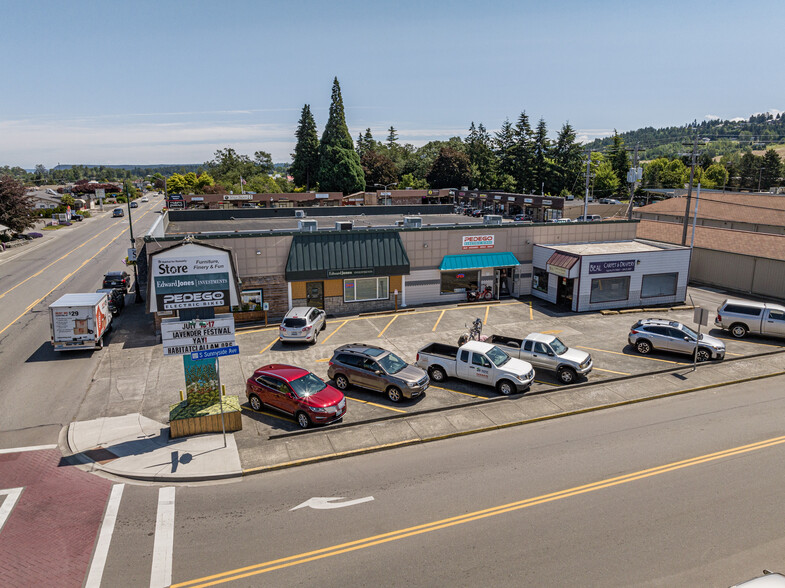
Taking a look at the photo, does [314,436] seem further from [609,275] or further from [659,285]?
[659,285]

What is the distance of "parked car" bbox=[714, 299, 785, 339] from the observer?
26.0 metres

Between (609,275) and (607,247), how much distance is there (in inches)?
143

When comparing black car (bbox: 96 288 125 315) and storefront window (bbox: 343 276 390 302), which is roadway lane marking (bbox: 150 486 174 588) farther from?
black car (bbox: 96 288 125 315)

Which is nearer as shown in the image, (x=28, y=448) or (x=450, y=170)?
(x=28, y=448)

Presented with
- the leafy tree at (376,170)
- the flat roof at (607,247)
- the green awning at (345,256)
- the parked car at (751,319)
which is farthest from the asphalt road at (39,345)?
the leafy tree at (376,170)

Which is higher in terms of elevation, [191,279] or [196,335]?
[191,279]

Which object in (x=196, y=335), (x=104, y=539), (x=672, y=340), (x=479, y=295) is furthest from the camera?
(x=479, y=295)

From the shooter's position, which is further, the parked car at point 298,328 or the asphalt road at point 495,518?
the parked car at point 298,328

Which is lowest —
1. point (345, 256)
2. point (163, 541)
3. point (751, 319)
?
point (163, 541)

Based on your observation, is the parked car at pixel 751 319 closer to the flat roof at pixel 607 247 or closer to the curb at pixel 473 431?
the curb at pixel 473 431

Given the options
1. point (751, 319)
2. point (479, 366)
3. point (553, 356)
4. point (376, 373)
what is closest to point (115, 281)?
point (376, 373)

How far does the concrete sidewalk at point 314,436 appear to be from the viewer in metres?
14.8

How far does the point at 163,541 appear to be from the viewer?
11.3 metres

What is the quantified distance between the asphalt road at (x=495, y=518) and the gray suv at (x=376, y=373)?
3.27 meters
